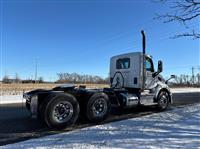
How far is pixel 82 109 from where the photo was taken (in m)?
8.10

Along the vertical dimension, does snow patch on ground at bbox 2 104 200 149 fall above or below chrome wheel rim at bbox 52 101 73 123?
below

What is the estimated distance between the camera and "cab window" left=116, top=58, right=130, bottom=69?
1075 centimetres

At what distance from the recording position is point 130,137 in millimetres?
5859

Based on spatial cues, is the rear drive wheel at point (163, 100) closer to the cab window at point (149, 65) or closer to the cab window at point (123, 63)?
the cab window at point (149, 65)

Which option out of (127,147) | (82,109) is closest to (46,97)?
(82,109)

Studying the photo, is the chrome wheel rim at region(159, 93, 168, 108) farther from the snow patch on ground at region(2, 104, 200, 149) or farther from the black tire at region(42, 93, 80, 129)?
the black tire at region(42, 93, 80, 129)

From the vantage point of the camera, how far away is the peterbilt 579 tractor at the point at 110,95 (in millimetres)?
7211

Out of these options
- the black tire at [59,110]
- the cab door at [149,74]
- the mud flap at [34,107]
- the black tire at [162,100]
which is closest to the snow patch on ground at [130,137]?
the black tire at [59,110]

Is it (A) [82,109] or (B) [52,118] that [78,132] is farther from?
(A) [82,109]

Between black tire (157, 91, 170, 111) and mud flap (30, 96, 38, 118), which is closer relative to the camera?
mud flap (30, 96, 38, 118)

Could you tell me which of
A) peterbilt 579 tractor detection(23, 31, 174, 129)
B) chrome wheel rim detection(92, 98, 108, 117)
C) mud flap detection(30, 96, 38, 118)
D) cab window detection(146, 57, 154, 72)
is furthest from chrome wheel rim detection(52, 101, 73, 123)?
cab window detection(146, 57, 154, 72)

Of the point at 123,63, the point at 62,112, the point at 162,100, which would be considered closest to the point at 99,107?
the point at 62,112

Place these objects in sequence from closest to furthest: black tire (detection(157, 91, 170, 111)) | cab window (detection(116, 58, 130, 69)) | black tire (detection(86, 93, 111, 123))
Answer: black tire (detection(86, 93, 111, 123)) → cab window (detection(116, 58, 130, 69)) → black tire (detection(157, 91, 170, 111))

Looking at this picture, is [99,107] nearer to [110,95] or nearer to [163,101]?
[110,95]
